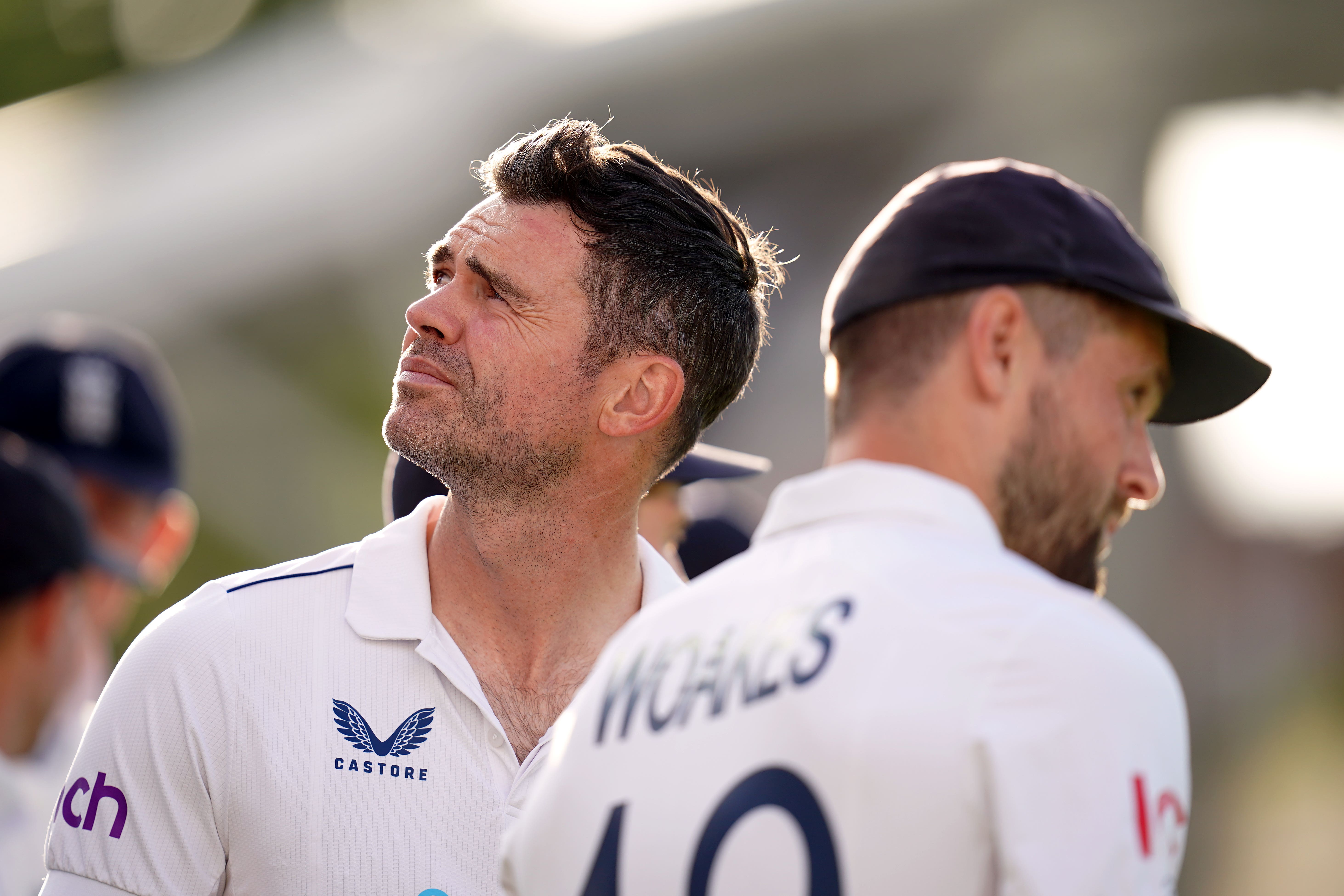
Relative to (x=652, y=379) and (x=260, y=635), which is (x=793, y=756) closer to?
(x=260, y=635)

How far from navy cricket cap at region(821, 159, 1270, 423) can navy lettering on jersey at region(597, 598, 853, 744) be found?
44cm

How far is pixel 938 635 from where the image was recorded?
148cm

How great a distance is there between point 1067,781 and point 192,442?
608 inches

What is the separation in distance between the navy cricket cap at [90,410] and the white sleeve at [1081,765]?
3636 millimetres

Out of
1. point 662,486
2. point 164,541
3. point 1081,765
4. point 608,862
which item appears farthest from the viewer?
point 164,541

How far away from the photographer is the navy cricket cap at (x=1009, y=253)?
1756 mm

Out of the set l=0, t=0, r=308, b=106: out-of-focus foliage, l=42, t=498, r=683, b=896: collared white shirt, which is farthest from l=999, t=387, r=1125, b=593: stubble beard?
l=0, t=0, r=308, b=106: out-of-focus foliage

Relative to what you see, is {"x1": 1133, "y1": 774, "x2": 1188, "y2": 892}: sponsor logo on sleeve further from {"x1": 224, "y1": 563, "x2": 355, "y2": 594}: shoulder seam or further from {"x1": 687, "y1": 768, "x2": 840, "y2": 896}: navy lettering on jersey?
{"x1": 224, "y1": 563, "x2": 355, "y2": 594}: shoulder seam

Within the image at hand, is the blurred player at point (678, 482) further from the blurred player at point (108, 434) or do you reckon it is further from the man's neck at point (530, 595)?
the blurred player at point (108, 434)

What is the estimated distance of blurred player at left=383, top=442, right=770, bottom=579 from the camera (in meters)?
3.43

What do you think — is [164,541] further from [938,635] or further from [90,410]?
[938,635]

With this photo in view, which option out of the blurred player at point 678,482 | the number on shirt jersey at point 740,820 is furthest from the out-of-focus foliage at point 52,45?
the number on shirt jersey at point 740,820

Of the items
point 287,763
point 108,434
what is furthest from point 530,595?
point 108,434

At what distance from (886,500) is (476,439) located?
1.18 metres
